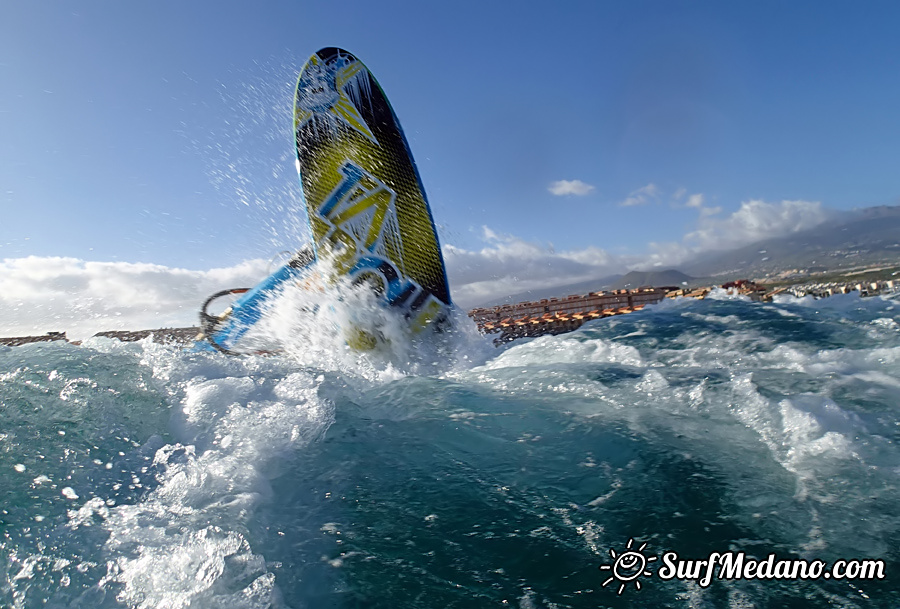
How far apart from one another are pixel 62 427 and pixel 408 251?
5762 mm

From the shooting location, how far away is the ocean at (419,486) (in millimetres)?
1638

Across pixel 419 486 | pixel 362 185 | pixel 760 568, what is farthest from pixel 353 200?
pixel 760 568

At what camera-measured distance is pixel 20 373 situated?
2949 millimetres

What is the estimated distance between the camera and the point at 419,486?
245 cm

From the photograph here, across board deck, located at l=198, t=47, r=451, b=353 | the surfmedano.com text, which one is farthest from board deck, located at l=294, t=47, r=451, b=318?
the surfmedano.com text

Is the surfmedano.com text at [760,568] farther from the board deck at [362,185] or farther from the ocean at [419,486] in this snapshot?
the board deck at [362,185]

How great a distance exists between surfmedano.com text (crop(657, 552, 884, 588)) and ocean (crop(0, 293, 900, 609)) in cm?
3

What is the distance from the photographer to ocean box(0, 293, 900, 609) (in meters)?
1.64

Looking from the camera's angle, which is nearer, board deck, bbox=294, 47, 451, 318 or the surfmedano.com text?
the surfmedano.com text

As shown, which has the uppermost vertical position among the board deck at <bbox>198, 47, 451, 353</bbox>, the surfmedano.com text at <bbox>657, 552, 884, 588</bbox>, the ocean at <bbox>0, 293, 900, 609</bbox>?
the board deck at <bbox>198, 47, 451, 353</bbox>

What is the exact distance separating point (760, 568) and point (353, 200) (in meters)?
6.58

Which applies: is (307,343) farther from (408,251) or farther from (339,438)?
(339,438)

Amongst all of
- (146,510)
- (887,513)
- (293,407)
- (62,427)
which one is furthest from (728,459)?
(62,427)

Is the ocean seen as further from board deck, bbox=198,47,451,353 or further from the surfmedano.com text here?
board deck, bbox=198,47,451,353
